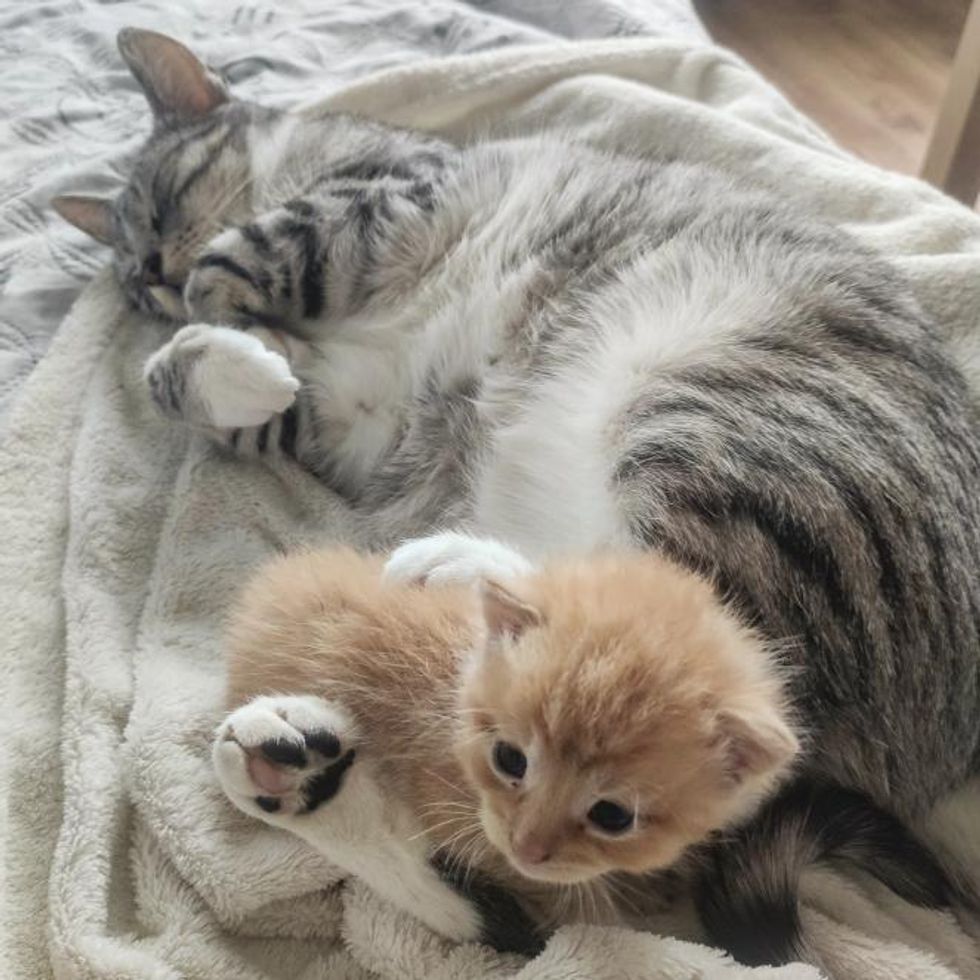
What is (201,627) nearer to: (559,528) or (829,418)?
(559,528)

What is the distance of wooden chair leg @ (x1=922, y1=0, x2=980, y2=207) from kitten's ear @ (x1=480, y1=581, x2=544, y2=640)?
212cm

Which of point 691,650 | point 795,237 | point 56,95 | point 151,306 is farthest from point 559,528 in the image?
point 56,95

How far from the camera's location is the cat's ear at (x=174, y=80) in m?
1.98

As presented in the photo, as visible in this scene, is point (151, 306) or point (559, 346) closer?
point (559, 346)

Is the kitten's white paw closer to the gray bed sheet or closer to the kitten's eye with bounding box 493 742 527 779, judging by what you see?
the kitten's eye with bounding box 493 742 527 779

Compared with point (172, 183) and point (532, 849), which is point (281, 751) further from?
point (172, 183)

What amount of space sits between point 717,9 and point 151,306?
3144mm

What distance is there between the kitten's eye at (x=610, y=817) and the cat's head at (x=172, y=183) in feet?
4.19

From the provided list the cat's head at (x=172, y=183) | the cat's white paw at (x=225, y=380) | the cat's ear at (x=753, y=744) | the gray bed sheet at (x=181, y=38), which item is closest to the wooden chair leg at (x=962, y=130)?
the gray bed sheet at (x=181, y=38)

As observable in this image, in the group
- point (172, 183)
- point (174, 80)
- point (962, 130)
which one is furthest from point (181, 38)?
point (962, 130)

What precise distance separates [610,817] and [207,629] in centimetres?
69

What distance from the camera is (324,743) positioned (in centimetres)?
106

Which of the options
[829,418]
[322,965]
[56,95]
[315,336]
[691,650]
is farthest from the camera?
[56,95]

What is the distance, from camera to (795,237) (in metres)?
1.48
